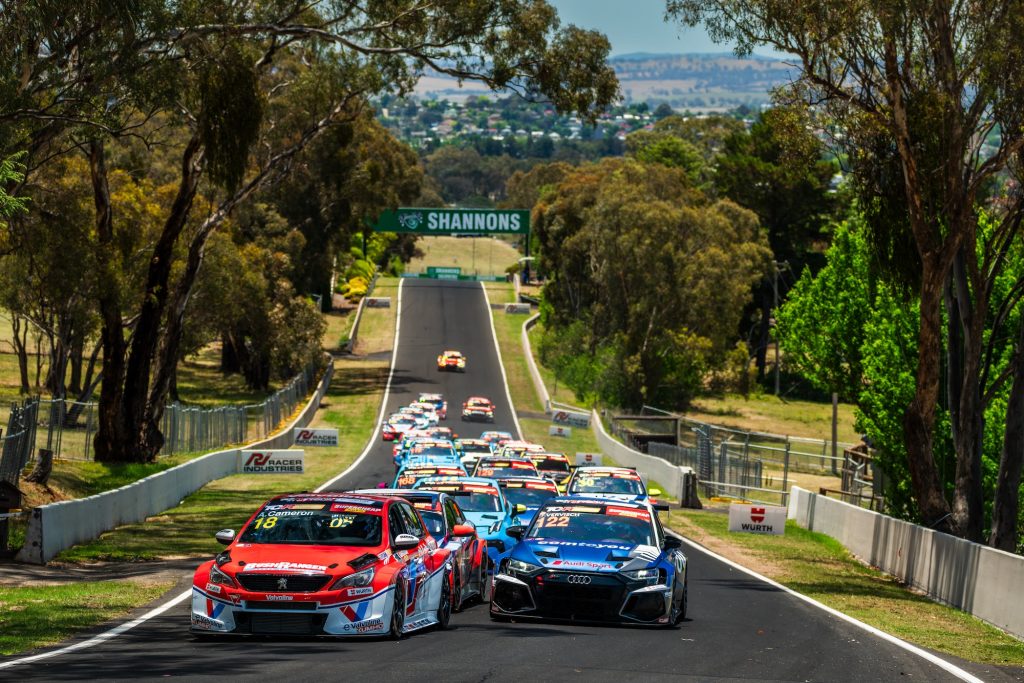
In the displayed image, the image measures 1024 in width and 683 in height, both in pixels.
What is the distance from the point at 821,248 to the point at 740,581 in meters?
83.7

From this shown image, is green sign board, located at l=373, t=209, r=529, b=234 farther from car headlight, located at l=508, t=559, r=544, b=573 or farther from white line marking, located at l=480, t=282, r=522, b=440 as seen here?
car headlight, located at l=508, t=559, r=544, b=573

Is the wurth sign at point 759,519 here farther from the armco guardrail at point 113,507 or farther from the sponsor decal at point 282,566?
the sponsor decal at point 282,566

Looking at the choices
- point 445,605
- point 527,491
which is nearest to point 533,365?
point 527,491

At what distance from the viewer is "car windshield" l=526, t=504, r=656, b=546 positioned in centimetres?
1580

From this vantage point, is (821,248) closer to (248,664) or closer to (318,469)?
(318,469)

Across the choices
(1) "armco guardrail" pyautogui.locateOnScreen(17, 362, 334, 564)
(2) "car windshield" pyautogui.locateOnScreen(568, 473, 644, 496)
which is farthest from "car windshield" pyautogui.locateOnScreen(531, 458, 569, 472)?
(2) "car windshield" pyautogui.locateOnScreen(568, 473, 644, 496)

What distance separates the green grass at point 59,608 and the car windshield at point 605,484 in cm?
1041

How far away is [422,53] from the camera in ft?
111

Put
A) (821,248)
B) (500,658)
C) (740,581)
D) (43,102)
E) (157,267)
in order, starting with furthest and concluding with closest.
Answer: (821,248)
(157,267)
(43,102)
(740,581)
(500,658)

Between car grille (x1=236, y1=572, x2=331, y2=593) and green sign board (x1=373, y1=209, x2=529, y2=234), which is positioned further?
green sign board (x1=373, y1=209, x2=529, y2=234)

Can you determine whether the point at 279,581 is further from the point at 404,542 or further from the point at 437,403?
the point at 437,403

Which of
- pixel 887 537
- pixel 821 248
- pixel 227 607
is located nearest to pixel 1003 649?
pixel 227 607

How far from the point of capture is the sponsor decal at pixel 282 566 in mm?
12508

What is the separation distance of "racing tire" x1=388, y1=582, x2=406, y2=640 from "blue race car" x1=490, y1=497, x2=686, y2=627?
1967 mm
